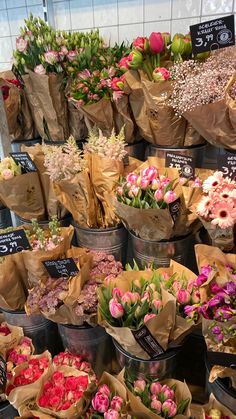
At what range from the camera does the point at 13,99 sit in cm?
218

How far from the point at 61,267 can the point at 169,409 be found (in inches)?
25.5

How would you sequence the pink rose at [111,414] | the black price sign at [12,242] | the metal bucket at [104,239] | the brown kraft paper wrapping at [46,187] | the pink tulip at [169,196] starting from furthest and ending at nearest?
1. the brown kraft paper wrapping at [46,187]
2. the metal bucket at [104,239]
3. the black price sign at [12,242]
4. the pink tulip at [169,196]
5. the pink rose at [111,414]

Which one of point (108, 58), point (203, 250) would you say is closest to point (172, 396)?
point (203, 250)

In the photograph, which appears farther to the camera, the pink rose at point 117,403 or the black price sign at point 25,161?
the black price sign at point 25,161

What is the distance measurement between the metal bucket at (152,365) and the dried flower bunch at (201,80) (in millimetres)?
986

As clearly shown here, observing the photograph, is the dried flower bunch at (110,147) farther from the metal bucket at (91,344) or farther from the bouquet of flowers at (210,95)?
the metal bucket at (91,344)

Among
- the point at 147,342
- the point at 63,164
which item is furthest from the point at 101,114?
the point at 147,342

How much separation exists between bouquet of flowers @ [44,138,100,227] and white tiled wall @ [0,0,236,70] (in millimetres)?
1137

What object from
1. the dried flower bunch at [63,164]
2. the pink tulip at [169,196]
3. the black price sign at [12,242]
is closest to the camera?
the pink tulip at [169,196]

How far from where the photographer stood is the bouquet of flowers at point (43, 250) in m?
1.51

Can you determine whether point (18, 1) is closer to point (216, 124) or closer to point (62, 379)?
point (216, 124)

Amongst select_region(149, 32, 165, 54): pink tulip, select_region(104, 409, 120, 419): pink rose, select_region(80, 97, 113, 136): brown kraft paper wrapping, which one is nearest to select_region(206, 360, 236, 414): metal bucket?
select_region(104, 409, 120, 419): pink rose

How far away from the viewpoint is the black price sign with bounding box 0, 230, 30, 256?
150cm

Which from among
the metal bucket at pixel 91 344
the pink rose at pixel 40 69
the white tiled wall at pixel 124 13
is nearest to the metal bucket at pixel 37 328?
the metal bucket at pixel 91 344
